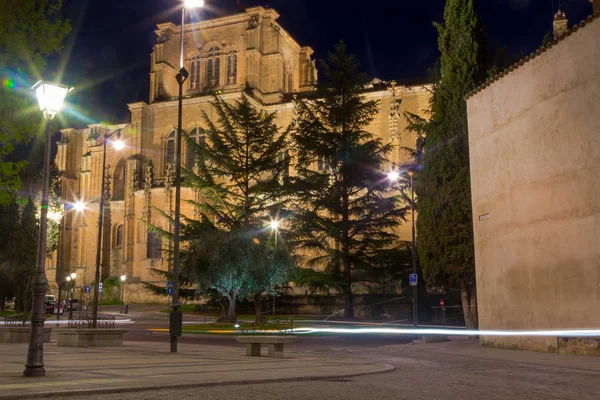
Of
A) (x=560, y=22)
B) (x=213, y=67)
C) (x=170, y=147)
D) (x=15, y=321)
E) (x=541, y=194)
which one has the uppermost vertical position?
(x=213, y=67)

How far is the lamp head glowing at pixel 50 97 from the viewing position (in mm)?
11430

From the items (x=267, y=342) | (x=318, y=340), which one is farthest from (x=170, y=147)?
(x=267, y=342)

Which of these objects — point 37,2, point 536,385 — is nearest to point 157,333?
point 37,2

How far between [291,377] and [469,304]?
19.6 metres

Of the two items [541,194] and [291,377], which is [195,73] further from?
[291,377]

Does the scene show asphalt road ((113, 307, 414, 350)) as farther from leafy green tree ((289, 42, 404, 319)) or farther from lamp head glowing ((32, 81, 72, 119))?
lamp head glowing ((32, 81, 72, 119))

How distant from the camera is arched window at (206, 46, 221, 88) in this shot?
66.6m

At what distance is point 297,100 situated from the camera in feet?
131

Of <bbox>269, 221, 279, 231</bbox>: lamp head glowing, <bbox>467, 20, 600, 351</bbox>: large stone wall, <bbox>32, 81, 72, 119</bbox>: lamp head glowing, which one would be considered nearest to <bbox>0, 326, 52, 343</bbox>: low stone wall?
<bbox>32, 81, 72, 119</bbox>: lamp head glowing

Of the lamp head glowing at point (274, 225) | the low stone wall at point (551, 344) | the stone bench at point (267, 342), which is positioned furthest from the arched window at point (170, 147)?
the stone bench at point (267, 342)

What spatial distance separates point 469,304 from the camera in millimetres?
28562

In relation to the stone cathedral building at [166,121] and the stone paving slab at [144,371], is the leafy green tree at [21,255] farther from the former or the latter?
the stone paving slab at [144,371]

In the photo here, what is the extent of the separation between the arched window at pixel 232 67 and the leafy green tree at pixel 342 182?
27.2m

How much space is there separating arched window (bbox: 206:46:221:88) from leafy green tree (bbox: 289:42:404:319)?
28.7m
